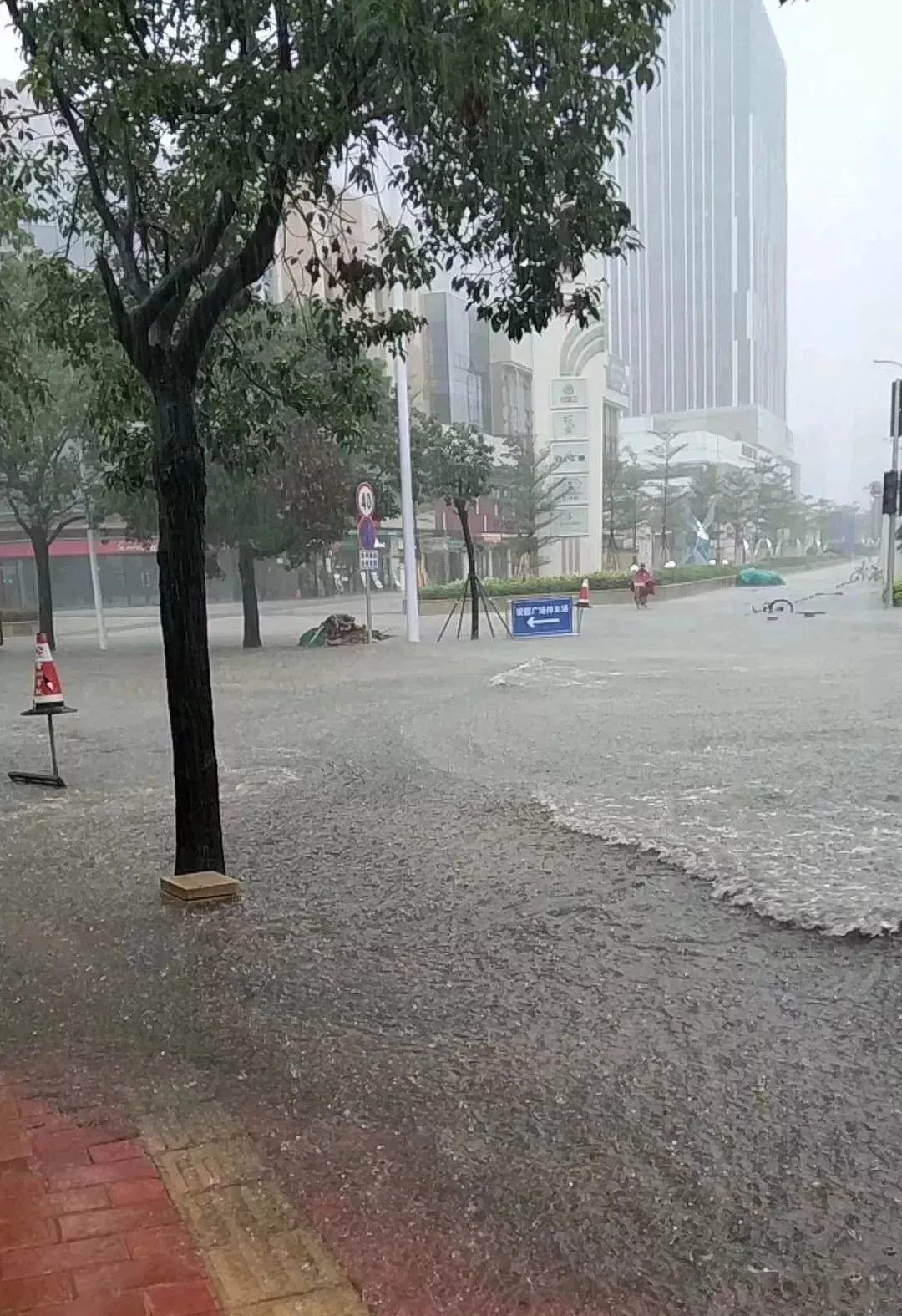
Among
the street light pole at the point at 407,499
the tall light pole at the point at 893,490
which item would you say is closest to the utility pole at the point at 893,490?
the tall light pole at the point at 893,490

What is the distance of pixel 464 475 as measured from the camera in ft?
67.4

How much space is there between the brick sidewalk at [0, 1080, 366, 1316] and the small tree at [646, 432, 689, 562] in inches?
2001

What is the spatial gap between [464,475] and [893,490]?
1149 centimetres

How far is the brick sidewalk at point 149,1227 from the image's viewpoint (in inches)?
87.4

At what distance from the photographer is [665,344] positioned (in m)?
19.7

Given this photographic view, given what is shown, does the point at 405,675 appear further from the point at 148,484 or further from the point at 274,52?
the point at 274,52

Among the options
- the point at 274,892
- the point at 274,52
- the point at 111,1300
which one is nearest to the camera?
the point at 111,1300

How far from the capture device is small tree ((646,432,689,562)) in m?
51.7

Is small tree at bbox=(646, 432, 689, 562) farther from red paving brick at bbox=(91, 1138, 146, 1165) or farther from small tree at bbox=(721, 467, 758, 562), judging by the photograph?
red paving brick at bbox=(91, 1138, 146, 1165)

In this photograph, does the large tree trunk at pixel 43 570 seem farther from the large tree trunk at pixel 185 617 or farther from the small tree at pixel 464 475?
the large tree trunk at pixel 185 617

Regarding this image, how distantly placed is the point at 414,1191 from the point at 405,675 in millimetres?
11746

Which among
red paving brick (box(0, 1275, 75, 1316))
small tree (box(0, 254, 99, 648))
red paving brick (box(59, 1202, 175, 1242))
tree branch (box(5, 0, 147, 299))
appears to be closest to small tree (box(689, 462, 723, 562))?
small tree (box(0, 254, 99, 648))

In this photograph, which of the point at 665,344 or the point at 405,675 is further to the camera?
the point at 665,344

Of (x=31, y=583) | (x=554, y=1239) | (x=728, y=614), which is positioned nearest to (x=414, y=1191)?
(x=554, y=1239)
